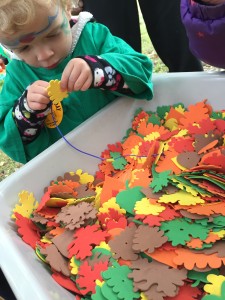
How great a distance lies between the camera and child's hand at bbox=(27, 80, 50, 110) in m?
0.71

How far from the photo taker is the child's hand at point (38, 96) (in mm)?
706

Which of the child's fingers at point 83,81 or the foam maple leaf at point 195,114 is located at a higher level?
the child's fingers at point 83,81

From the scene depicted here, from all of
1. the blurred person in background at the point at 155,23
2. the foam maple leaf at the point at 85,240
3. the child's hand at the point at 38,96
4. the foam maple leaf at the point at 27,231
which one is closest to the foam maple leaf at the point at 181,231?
the foam maple leaf at the point at 85,240

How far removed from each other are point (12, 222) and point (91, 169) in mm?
223

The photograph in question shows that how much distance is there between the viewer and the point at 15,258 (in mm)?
535

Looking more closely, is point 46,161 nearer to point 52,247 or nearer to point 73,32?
point 52,247

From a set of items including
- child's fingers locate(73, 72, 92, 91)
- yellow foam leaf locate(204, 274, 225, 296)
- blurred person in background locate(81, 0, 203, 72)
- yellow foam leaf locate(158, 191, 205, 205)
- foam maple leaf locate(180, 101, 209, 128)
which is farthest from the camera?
blurred person in background locate(81, 0, 203, 72)

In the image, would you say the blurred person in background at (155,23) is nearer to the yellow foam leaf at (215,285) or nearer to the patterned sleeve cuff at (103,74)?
the patterned sleeve cuff at (103,74)

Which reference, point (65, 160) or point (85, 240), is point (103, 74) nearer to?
point (65, 160)

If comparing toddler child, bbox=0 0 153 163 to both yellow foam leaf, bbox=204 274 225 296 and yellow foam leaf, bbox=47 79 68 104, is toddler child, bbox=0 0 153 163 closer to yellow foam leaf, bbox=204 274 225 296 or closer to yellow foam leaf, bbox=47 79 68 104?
yellow foam leaf, bbox=47 79 68 104

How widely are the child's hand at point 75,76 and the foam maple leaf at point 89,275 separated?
0.31m

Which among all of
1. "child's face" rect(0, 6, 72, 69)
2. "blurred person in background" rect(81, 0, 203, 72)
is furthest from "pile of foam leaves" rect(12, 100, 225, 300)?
"blurred person in background" rect(81, 0, 203, 72)

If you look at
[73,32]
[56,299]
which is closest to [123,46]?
[73,32]

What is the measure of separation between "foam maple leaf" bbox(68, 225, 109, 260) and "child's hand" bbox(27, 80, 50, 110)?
25cm
